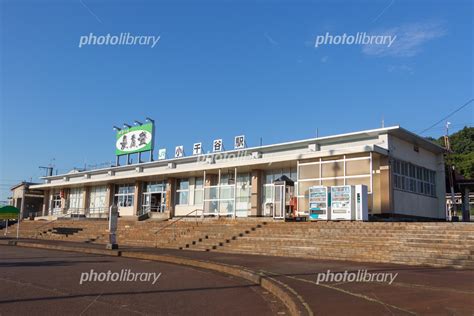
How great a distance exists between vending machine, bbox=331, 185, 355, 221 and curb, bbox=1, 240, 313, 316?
8609 millimetres

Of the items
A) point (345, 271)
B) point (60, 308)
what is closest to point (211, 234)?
point (345, 271)

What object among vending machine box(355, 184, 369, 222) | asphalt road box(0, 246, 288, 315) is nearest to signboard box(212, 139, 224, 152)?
vending machine box(355, 184, 369, 222)

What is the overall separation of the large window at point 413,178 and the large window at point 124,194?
23995 millimetres

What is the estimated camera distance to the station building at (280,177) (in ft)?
80.3

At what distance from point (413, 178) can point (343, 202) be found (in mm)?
7977

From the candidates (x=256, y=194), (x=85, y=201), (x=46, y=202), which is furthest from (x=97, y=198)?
(x=256, y=194)

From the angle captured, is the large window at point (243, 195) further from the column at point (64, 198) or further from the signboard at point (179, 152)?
the column at point (64, 198)

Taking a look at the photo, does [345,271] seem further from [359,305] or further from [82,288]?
[82,288]

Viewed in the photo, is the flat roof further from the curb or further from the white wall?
the curb

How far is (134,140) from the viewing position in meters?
42.4

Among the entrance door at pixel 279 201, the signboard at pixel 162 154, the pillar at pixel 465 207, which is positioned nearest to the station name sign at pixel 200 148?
the signboard at pixel 162 154

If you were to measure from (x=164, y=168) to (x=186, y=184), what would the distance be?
9.20ft

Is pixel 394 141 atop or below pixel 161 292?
atop

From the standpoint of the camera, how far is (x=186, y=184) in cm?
3606
